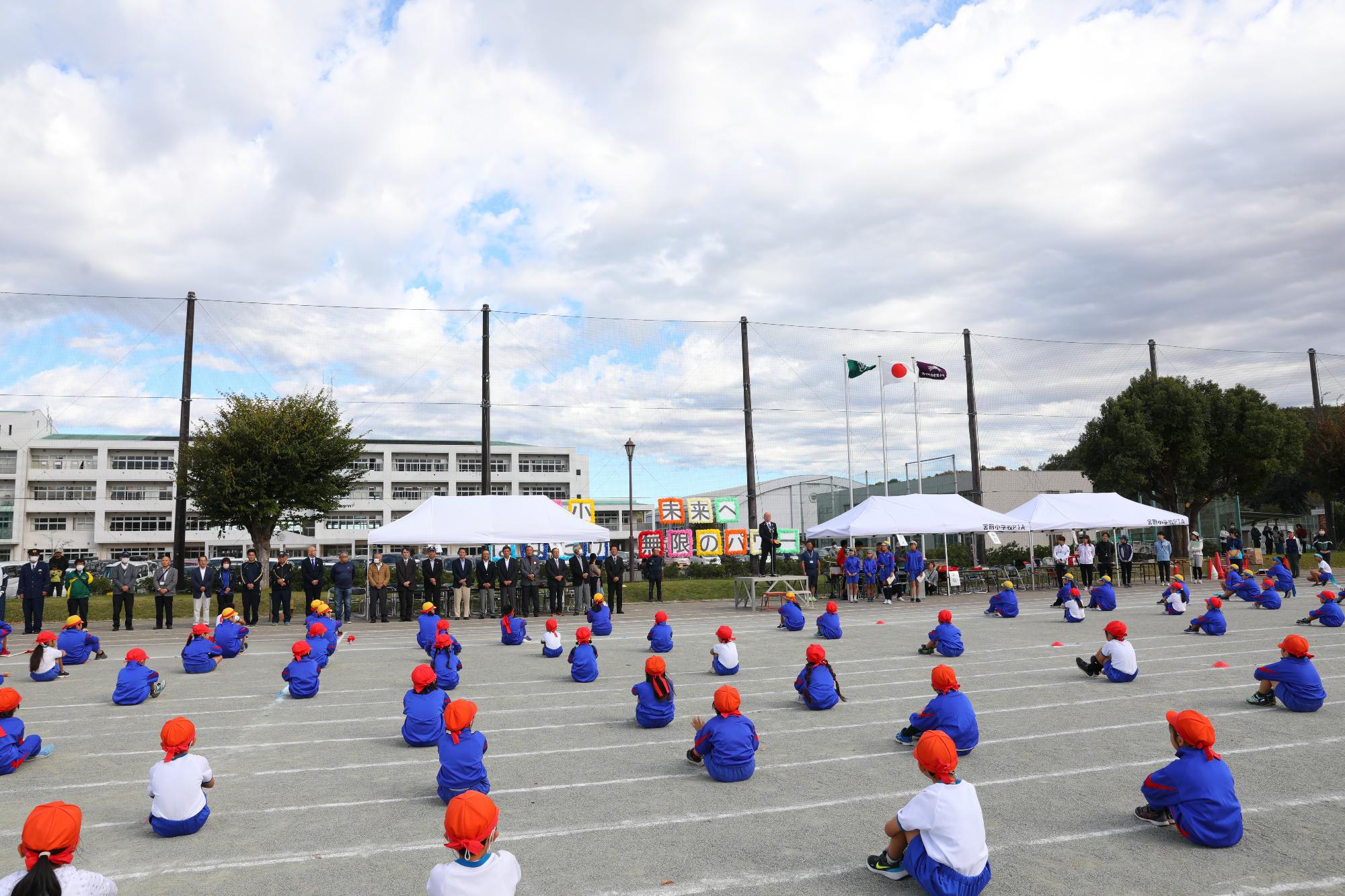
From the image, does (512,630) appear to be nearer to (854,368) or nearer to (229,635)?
(229,635)

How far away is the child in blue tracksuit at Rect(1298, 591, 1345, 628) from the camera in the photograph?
17.2 meters

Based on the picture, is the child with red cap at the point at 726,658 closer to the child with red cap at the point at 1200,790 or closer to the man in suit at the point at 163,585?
the child with red cap at the point at 1200,790

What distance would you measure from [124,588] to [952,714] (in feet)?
69.3

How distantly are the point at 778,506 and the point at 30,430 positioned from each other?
7028 cm

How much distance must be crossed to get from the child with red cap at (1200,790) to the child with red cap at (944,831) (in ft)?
5.79

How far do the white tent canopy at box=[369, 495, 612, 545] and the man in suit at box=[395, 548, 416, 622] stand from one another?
2.38 ft

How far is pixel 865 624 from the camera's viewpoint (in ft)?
69.7

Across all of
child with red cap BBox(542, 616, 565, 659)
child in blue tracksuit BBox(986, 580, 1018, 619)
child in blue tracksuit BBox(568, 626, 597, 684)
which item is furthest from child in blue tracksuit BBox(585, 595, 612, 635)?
child in blue tracksuit BBox(986, 580, 1018, 619)

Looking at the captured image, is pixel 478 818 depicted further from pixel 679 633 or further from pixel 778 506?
pixel 778 506

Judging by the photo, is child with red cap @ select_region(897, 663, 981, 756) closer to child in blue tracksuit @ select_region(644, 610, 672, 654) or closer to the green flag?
child in blue tracksuit @ select_region(644, 610, 672, 654)

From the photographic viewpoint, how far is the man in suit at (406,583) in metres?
24.3

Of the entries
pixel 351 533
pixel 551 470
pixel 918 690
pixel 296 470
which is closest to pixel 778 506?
pixel 551 470

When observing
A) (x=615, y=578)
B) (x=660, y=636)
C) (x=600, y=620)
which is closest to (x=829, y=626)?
(x=660, y=636)

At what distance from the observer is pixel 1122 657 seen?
11.8 metres
